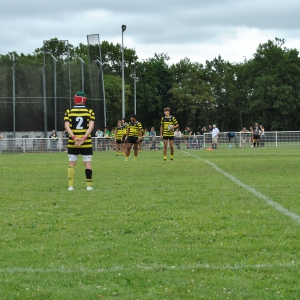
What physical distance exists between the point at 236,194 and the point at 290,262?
558 cm

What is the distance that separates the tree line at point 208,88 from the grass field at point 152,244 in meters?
78.7

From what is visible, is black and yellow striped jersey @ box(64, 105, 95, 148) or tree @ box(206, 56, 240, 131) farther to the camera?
tree @ box(206, 56, 240, 131)

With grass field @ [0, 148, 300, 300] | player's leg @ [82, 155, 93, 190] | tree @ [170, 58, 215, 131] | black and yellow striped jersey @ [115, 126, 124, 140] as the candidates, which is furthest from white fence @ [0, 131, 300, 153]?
tree @ [170, 58, 215, 131]

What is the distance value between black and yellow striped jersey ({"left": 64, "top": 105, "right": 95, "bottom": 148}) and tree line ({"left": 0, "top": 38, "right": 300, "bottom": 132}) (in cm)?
7587

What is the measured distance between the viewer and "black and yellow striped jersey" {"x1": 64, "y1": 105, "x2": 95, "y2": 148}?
1264 centimetres

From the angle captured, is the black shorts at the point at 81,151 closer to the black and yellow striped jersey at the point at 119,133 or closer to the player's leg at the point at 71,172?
the player's leg at the point at 71,172

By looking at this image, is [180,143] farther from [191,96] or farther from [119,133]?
[191,96]

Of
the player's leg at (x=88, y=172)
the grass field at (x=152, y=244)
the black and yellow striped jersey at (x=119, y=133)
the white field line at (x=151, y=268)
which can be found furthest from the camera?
the black and yellow striped jersey at (x=119, y=133)

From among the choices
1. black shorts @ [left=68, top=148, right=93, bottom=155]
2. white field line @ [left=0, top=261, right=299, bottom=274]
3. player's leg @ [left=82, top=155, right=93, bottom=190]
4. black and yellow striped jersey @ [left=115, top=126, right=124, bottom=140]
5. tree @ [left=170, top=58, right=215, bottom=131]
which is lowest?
white field line @ [left=0, top=261, right=299, bottom=274]

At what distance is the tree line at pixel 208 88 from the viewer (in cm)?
9762

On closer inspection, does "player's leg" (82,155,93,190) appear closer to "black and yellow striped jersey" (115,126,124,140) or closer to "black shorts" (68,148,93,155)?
"black shorts" (68,148,93,155)

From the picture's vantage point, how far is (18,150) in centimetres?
4062

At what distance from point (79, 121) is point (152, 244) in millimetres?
6561

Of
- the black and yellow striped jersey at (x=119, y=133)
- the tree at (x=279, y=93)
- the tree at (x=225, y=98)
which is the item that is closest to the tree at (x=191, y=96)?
the tree at (x=225, y=98)
